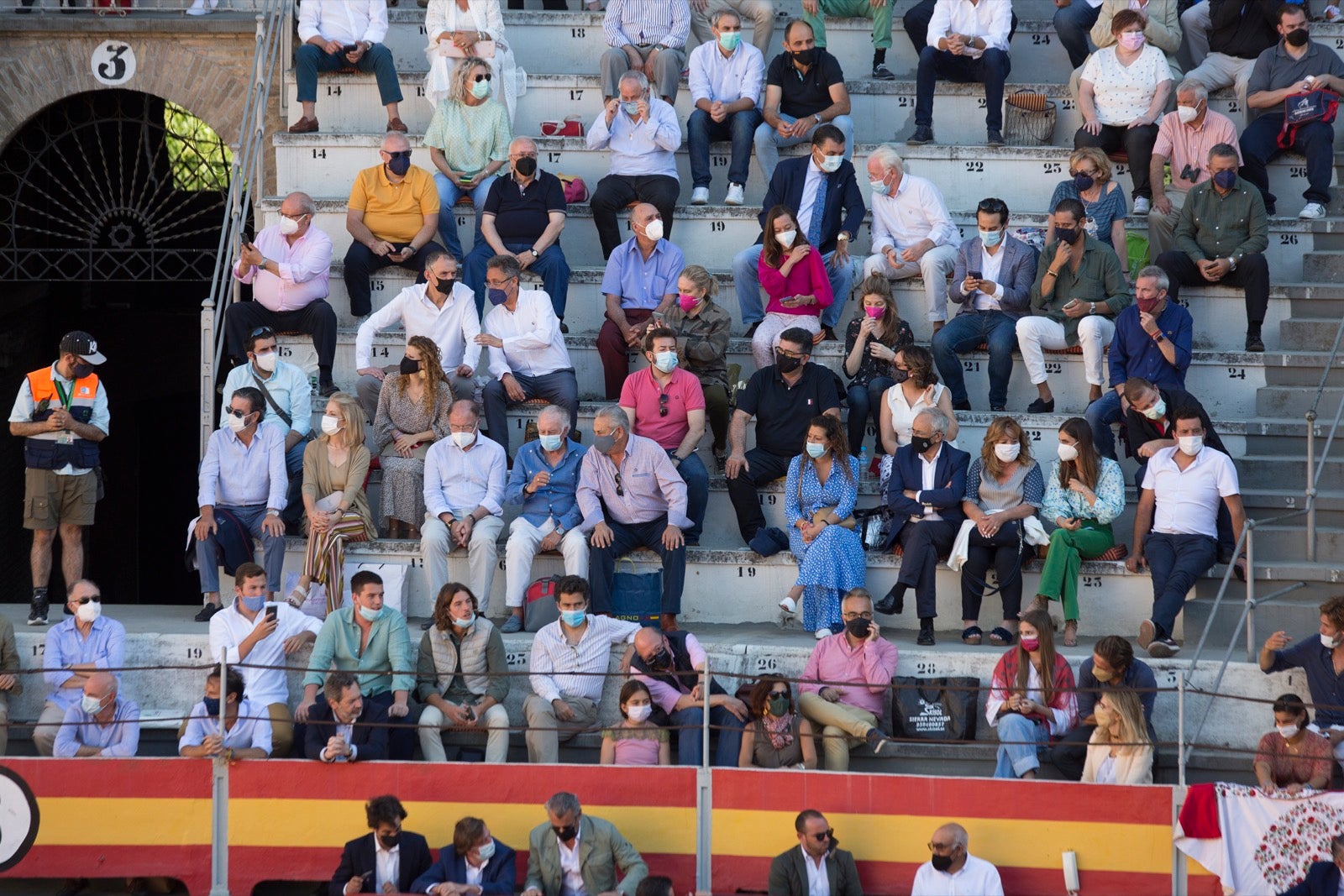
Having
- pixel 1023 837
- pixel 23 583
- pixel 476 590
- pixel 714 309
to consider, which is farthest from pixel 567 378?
pixel 23 583

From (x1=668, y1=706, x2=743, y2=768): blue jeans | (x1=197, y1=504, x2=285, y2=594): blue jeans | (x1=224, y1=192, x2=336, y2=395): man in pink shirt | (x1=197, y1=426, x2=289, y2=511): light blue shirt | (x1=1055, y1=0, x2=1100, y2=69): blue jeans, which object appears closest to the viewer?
(x1=668, y1=706, x2=743, y2=768): blue jeans

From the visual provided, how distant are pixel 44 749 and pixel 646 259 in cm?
502

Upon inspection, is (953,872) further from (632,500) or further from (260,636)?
(260,636)

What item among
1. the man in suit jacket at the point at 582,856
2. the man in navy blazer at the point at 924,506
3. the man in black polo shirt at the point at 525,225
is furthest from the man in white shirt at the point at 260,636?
the man in navy blazer at the point at 924,506

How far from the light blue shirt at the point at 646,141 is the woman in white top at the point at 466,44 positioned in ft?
2.84

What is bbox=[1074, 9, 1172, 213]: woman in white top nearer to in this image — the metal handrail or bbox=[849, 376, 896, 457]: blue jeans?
bbox=[849, 376, 896, 457]: blue jeans

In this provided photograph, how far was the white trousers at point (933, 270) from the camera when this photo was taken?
1243 cm

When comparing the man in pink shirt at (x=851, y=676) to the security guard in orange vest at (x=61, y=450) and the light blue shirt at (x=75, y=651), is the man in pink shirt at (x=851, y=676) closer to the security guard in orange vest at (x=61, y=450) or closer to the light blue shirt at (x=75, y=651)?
the light blue shirt at (x=75, y=651)

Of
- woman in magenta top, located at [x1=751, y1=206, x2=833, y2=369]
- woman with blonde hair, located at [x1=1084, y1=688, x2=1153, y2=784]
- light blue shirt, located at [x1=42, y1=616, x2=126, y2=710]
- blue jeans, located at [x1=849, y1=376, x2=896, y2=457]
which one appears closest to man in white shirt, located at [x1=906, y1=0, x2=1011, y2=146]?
woman in magenta top, located at [x1=751, y1=206, x2=833, y2=369]

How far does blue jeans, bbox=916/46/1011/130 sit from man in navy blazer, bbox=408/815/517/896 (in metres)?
7.17

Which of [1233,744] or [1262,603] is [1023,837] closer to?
[1233,744]

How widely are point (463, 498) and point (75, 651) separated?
93.8 inches

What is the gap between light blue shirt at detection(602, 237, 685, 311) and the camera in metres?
12.4

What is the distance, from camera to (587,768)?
364 inches
